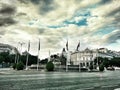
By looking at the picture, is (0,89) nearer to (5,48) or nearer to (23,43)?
(23,43)

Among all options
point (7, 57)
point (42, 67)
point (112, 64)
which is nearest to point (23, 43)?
point (42, 67)

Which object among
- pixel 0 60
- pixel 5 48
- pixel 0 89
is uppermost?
pixel 5 48

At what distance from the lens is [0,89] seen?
13.6 meters

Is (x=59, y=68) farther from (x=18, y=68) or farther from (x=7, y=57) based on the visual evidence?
(x=7, y=57)

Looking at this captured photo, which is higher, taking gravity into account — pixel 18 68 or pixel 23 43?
pixel 23 43

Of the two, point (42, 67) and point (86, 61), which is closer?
point (42, 67)

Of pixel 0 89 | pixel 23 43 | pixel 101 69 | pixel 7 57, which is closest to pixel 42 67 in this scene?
pixel 23 43

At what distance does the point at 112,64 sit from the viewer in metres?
181

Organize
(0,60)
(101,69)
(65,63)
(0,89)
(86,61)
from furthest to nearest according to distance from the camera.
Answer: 1. (86,61)
2. (0,60)
3. (101,69)
4. (65,63)
5. (0,89)

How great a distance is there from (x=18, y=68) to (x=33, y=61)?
76.7 m

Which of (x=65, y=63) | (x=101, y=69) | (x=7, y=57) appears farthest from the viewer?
(x=7, y=57)

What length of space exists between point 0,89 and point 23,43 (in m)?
76.0

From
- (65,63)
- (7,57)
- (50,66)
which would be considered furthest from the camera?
(7,57)

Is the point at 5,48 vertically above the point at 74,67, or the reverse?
the point at 5,48
